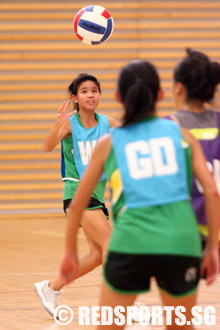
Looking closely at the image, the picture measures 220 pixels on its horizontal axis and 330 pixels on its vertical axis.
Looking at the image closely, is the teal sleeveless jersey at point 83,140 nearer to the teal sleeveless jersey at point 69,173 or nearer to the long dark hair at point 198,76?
the teal sleeveless jersey at point 69,173

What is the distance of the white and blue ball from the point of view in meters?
5.88

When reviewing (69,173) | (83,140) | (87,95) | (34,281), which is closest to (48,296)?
(69,173)

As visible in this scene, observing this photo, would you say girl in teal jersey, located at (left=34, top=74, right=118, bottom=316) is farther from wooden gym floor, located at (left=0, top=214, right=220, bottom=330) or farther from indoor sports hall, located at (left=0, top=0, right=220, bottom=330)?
indoor sports hall, located at (left=0, top=0, right=220, bottom=330)

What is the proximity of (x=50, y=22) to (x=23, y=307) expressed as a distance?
7182 millimetres

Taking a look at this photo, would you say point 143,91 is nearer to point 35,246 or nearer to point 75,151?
point 75,151

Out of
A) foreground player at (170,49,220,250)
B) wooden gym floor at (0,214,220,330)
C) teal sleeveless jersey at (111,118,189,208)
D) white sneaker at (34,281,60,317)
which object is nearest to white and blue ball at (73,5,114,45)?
wooden gym floor at (0,214,220,330)

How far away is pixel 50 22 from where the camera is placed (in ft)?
36.1

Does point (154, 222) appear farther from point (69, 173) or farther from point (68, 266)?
point (69, 173)

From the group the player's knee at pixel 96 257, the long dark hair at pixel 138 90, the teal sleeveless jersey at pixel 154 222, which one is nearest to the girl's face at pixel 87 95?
the player's knee at pixel 96 257

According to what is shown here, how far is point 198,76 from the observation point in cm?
265

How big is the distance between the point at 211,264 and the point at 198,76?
741 millimetres

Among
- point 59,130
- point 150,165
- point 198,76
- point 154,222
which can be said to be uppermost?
point 198,76

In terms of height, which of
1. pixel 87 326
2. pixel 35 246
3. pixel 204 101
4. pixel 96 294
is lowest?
pixel 35 246

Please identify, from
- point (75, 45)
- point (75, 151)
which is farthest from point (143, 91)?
point (75, 45)
